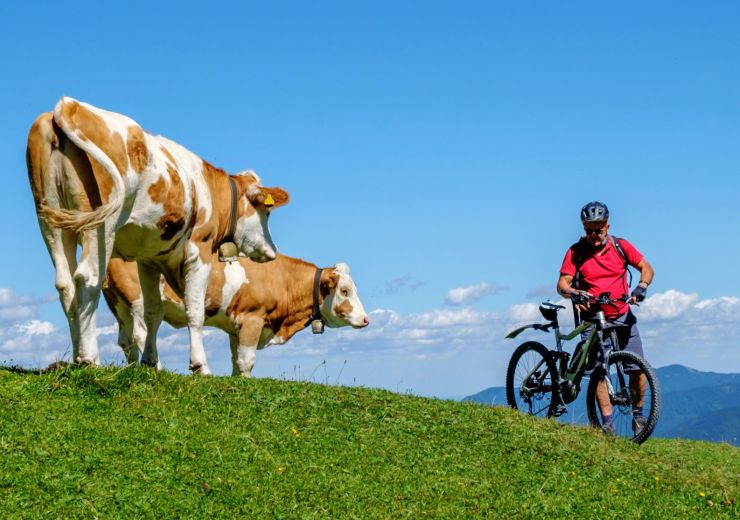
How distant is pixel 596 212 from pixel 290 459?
5.90 metres

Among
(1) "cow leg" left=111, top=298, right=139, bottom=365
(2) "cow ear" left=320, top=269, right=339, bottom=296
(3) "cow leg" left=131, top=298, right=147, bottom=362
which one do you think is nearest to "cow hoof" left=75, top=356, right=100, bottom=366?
(3) "cow leg" left=131, top=298, right=147, bottom=362

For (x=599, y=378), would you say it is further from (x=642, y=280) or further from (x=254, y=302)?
(x=254, y=302)

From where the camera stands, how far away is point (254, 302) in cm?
1789

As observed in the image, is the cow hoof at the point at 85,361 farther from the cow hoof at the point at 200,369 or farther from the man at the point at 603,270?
the man at the point at 603,270

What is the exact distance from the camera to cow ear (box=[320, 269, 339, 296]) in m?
19.1

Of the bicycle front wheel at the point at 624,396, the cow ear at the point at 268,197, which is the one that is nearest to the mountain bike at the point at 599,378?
the bicycle front wheel at the point at 624,396

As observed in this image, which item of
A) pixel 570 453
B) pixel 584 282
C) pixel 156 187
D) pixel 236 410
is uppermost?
pixel 156 187

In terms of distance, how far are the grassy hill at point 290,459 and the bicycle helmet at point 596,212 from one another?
289 centimetres

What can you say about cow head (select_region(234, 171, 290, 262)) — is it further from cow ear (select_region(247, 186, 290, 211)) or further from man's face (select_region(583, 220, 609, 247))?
man's face (select_region(583, 220, 609, 247))

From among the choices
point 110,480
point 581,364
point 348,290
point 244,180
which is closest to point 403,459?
point 110,480

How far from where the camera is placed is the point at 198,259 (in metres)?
12.6

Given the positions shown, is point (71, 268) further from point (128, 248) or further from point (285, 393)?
point (285, 393)

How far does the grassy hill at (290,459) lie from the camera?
8242 mm

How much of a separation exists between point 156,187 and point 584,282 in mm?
5876
